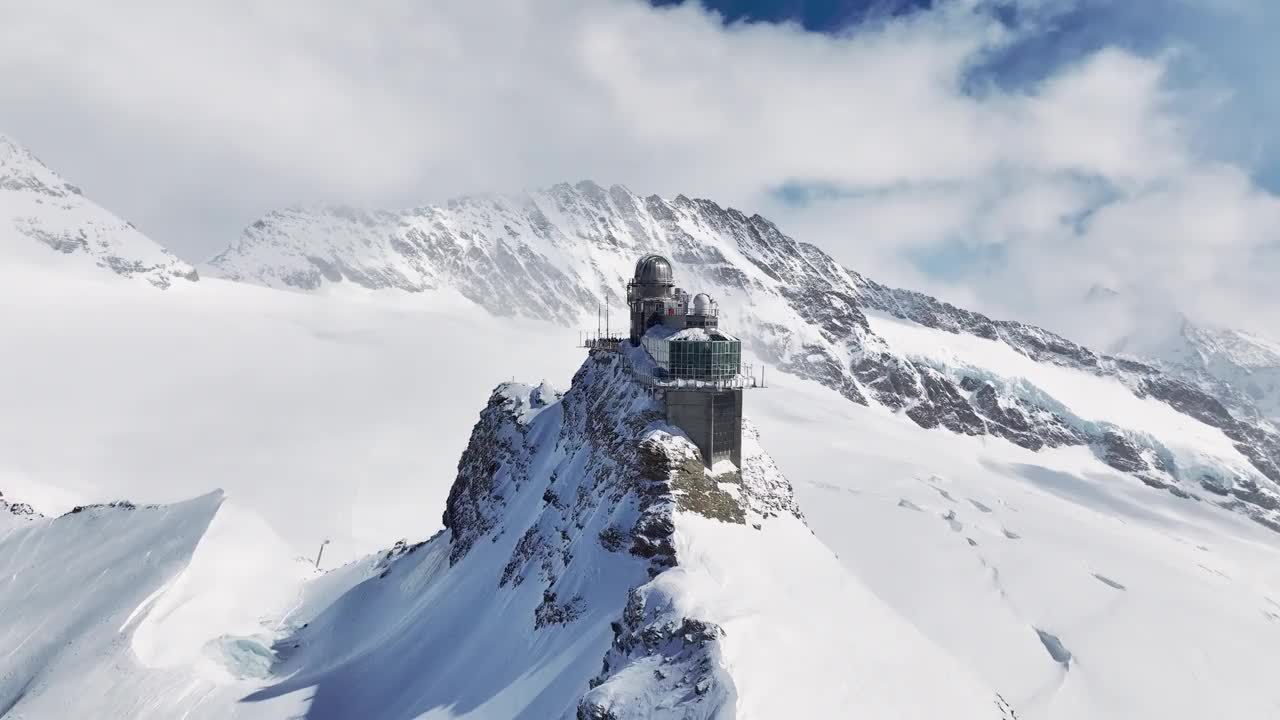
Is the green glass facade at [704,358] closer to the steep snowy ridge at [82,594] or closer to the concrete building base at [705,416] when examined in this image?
the concrete building base at [705,416]

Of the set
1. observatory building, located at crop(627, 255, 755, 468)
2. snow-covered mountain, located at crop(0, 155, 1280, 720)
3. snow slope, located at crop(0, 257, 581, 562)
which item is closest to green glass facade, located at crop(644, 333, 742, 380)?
observatory building, located at crop(627, 255, 755, 468)

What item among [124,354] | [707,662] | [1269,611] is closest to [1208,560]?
[1269,611]

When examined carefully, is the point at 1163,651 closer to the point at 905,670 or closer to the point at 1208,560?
the point at 905,670

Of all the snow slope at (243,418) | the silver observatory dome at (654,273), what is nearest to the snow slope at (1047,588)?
the silver observatory dome at (654,273)

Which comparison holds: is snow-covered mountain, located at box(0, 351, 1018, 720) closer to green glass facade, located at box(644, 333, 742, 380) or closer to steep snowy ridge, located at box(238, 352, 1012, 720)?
steep snowy ridge, located at box(238, 352, 1012, 720)

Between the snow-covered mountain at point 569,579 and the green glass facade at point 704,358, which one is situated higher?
the green glass facade at point 704,358

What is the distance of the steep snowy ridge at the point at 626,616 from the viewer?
86.7 ft

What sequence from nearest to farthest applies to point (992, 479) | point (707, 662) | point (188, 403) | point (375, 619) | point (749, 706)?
1. point (749, 706)
2. point (707, 662)
3. point (375, 619)
4. point (992, 479)
5. point (188, 403)

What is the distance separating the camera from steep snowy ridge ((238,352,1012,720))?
26.4 metres

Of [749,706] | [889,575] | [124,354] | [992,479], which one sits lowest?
[749,706]

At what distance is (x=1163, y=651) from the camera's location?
65.8 meters

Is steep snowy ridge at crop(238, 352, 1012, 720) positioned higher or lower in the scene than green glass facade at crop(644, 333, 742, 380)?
lower

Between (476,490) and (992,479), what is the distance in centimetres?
11924

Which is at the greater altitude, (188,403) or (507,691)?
(188,403)
